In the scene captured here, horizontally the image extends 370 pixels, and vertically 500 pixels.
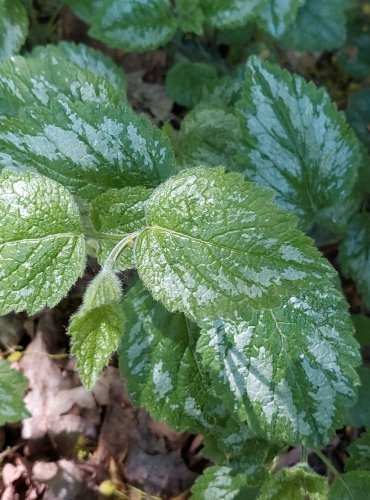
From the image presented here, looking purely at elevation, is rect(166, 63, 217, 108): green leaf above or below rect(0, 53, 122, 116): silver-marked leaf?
above

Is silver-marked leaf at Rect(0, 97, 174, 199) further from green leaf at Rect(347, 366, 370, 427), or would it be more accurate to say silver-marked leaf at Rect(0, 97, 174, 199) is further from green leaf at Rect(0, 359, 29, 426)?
green leaf at Rect(347, 366, 370, 427)

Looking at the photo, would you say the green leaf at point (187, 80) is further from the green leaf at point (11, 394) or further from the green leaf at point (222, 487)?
the green leaf at point (222, 487)

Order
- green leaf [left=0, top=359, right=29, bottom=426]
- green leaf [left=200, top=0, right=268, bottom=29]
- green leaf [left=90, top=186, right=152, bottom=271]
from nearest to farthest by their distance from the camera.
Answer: green leaf [left=90, top=186, right=152, bottom=271], green leaf [left=0, top=359, right=29, bottom=426], green leaf [left=200, top=0, right=268, bottom=29]

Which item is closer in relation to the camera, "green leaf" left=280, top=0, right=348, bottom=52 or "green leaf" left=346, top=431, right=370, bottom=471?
"green leaf" left=346, top=431, right=370, bottom=471

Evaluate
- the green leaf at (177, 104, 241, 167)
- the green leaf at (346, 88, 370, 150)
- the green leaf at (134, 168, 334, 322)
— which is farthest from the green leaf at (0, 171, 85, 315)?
the green leaf at (346, 88, 370, 150)

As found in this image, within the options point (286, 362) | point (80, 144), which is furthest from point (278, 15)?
point (286, 362)

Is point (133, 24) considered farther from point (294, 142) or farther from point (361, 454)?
point (361, 454)

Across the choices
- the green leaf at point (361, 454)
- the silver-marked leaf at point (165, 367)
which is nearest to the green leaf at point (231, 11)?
the silver-marked leaf at point (165, 367)

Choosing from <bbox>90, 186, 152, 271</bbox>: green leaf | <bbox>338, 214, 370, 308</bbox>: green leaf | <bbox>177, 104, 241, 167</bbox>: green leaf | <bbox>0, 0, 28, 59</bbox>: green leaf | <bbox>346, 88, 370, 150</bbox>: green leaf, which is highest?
<bbox>0, 0, 28, 59</bbox>: green leaf
